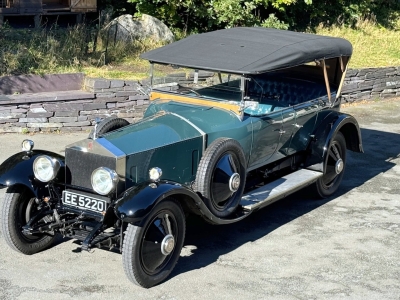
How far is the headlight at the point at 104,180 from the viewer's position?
17.4ft

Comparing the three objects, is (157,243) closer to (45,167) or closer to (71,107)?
(45,167)

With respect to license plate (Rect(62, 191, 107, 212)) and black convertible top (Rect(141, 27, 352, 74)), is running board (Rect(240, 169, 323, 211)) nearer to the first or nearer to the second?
black convertible top (Rect(141, 27, 352, 74))

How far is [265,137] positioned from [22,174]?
7.79 ft

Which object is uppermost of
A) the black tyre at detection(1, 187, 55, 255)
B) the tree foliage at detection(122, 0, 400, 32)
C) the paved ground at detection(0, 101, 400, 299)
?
the tree foliage at detection(122, 0, 400, 32)

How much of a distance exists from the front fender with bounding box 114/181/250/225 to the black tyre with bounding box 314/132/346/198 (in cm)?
247

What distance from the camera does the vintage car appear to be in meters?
5.36

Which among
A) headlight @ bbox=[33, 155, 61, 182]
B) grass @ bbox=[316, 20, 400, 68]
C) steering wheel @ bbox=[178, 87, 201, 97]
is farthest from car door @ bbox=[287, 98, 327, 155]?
grass @ bbox=[316, 20, 400, 68]

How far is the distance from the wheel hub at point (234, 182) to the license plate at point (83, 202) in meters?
1.15

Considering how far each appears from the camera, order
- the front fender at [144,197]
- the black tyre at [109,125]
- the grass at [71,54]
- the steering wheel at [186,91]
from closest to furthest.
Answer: the front fender at [144,197] → the black tyre at [109,125] → the steering wheel at [186,91] → the grass at [71,54]

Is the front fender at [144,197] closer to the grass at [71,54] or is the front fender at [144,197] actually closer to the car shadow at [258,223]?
the car shadow at [258,223]

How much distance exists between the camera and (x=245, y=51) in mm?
6566

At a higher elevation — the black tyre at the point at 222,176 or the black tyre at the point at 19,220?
the black tyre at the point at 222,176

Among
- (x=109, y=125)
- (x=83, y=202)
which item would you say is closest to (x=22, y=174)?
(x=83, y=202)

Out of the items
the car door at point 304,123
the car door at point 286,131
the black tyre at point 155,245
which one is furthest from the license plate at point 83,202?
the car door at point 304,123
